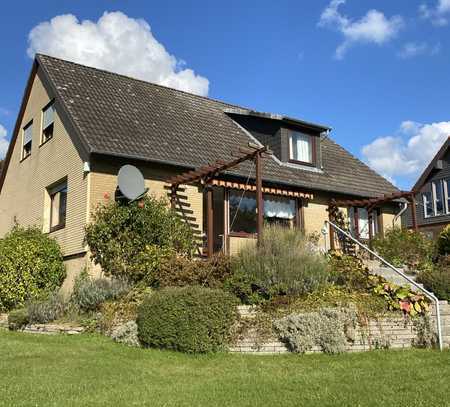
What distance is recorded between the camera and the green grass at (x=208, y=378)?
6184 millimetres

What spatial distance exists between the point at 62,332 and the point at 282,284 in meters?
4.60

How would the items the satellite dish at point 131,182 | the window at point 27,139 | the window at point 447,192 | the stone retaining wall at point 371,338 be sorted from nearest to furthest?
the stone retaining wall at point 371,338
the satellite dish at point 131,182
the window at point 27,139
the window at point 447,192

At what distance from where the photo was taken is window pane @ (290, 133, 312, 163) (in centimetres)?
1905

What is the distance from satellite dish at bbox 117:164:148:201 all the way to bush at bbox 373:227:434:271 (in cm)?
770

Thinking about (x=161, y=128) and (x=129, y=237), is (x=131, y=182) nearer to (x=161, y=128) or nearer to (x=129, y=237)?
(x=129, y=237)

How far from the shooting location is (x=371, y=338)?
943cm

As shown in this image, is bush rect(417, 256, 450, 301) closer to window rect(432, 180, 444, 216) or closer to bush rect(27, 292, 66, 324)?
bush rect(27, 292, 66, 324)

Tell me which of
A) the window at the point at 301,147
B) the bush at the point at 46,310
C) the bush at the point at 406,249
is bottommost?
the bush at the point at 46,310

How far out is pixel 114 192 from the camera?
47.0 ft

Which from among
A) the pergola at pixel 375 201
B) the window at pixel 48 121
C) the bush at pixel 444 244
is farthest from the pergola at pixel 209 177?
→ the bush at pixel 444 244

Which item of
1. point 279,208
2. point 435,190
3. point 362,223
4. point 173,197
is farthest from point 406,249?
point 435,190

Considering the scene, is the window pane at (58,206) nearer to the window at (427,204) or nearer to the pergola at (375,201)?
the pergola at (375,201)

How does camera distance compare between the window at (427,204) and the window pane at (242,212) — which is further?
the window at (427,204)

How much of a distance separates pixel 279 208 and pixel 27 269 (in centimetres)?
800
